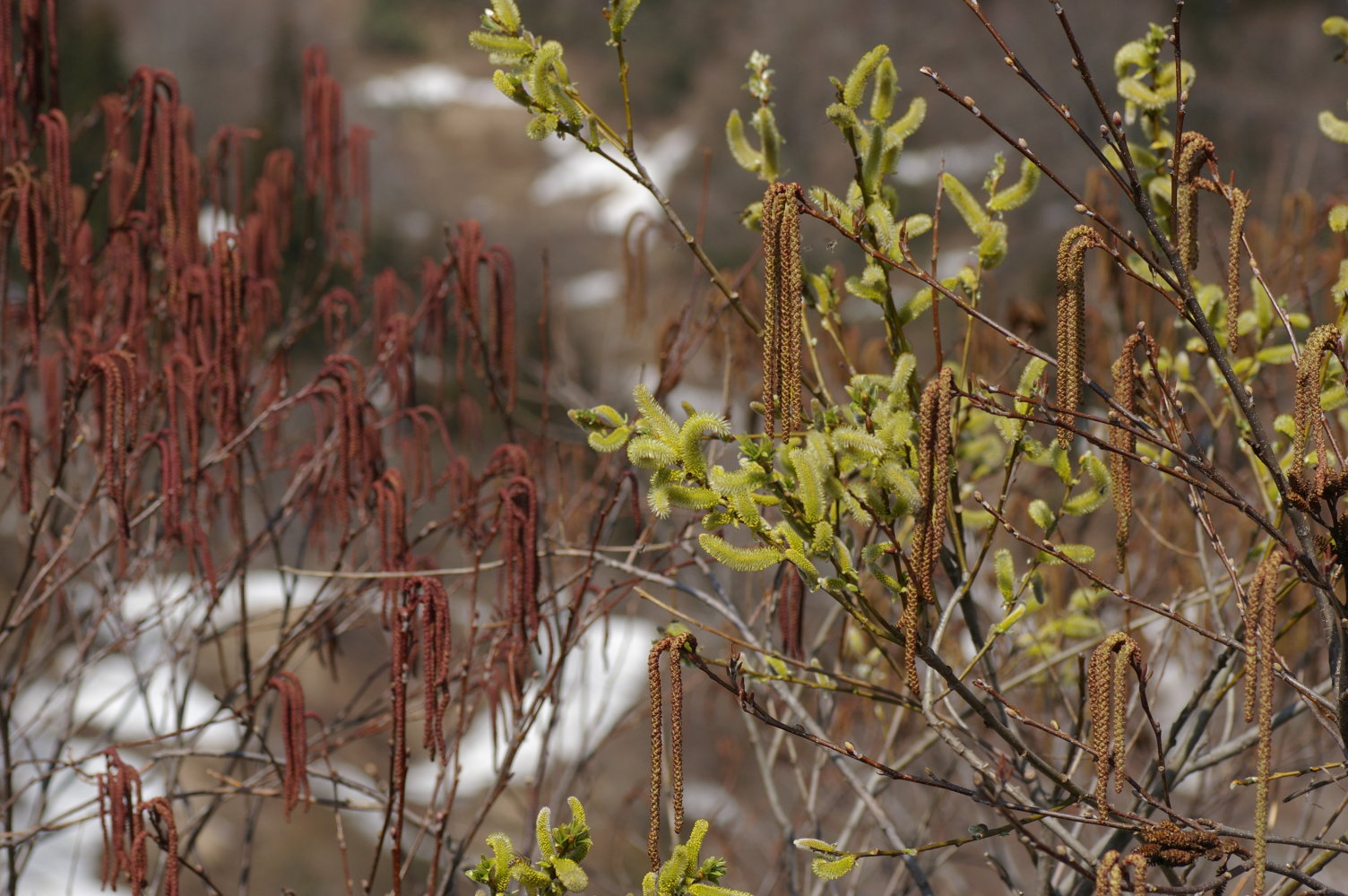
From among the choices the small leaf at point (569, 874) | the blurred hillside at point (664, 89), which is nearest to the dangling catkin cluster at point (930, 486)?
the small leaf at point (569, 874)

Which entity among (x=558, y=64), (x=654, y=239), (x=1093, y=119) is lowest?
(x=558, y=64)

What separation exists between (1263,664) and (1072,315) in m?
0.48

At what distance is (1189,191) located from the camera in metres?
1.78

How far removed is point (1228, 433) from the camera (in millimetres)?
4090

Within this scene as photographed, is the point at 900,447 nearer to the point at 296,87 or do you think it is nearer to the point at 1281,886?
the point at 1281,886

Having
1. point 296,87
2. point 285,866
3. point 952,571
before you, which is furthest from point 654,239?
point 952,571

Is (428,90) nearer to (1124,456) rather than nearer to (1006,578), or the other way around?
(1006,578)

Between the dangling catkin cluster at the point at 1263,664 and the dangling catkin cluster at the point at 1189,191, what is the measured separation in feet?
1.69

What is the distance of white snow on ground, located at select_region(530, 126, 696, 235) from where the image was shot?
771 inches

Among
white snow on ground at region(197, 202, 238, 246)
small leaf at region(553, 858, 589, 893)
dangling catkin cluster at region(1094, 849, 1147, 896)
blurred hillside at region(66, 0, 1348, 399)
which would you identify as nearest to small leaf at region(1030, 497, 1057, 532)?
dangling catkin cluster at region(1094, 849, 1147, 896)

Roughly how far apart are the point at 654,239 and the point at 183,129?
1325 cm

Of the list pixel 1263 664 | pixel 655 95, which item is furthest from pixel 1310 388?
pixel 655 95

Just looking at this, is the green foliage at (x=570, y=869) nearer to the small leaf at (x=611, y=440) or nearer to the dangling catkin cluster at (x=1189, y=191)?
the small leaf at (x=611, y=440)

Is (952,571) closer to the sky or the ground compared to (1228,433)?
closer to the ground
